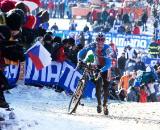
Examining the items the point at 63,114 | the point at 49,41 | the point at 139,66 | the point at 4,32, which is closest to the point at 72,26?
the point at 139,66

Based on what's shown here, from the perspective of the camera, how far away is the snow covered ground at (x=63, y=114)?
7.83m

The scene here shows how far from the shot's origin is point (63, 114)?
1099 centimetres

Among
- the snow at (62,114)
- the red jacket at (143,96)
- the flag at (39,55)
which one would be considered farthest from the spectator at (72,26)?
the flag at (39,55)

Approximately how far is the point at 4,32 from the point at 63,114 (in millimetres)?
4049

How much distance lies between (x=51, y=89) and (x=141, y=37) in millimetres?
15657

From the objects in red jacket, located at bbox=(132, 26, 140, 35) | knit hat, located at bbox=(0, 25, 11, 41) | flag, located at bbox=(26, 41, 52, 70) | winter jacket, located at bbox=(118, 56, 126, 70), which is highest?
knit hat, located at bbox=(0, 25, 11, 41)

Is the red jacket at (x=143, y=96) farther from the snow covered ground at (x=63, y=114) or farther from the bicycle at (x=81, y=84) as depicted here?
the bicycle at (x=81, y=84)

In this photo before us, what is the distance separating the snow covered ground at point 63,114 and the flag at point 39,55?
77 centimetres

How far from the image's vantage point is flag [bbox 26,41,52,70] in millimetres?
14664

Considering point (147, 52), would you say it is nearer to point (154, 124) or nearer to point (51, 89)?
point (51, 89)

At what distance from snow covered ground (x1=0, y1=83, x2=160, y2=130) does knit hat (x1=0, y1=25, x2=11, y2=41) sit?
1044mm

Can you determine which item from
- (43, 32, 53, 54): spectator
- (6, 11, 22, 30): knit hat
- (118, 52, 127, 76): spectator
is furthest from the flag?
(118, 52, 127, 76): spectator

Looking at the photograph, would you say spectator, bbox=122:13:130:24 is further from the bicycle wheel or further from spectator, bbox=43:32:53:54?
the bicycle wheel

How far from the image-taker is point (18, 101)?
43.9 ft
